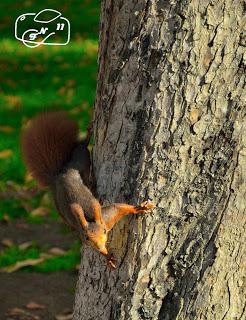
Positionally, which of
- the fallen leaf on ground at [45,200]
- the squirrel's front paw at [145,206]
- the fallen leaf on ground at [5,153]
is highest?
the squirrel's front paw at [145,206]

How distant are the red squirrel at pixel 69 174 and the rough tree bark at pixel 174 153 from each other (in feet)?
0.22

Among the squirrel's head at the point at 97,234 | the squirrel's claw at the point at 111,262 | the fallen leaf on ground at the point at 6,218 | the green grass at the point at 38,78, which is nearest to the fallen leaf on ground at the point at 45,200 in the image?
the green grass at the point at 38,78

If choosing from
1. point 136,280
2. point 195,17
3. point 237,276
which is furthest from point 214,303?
point 195,17

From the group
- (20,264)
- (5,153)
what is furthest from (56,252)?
(5,153)

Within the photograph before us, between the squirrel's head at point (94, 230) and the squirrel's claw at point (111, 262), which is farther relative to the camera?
the squirrel's claw at point (111, 262)

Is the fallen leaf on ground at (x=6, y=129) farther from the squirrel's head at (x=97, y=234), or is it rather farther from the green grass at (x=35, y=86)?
the squirrel's head at (x=97, y=234)

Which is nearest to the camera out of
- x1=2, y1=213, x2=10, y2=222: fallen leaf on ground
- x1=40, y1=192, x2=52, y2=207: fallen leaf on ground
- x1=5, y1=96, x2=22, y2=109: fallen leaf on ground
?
x1=2, y1=213, x2=10, y2=222: fallen leaf on ground

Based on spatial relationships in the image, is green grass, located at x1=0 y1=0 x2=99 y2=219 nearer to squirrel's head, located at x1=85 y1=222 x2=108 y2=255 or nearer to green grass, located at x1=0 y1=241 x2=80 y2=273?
green grass, located at x1=0 y1=241 x2=80 y2=273

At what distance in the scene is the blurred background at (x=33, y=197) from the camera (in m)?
4.26

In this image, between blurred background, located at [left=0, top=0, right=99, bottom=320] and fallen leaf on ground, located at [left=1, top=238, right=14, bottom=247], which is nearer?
blurred background, located at [left=0, top=0, right=99, bottom=320]

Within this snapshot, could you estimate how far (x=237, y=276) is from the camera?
2.27 m

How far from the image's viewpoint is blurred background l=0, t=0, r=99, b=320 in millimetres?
4262

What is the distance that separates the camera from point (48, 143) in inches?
94.4

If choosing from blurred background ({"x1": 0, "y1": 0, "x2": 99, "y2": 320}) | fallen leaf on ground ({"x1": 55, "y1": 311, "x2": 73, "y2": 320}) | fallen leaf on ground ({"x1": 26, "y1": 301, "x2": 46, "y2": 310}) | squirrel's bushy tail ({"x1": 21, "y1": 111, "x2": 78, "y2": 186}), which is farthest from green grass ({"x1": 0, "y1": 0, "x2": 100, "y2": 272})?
squirrel's bushy tail ({"x1": 21, "y1": 111, "x2": 78, "y2": 186})
